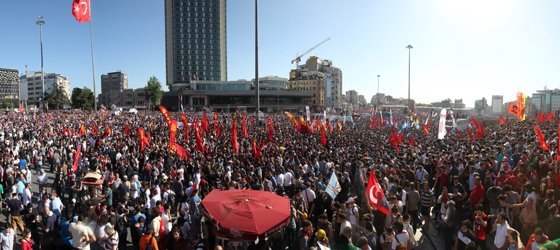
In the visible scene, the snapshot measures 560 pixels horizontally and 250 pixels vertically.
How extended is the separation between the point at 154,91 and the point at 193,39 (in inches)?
1560

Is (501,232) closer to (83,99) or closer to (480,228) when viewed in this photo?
(480,228)

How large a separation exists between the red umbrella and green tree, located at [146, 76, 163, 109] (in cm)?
9770

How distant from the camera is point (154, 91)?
98062 mm

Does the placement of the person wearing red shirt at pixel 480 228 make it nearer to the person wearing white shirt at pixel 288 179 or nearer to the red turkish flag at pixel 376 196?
the red turkish flag at pixel 376 196

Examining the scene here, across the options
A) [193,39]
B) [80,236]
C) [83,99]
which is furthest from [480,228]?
[193,39]

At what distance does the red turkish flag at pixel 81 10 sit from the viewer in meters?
29.0

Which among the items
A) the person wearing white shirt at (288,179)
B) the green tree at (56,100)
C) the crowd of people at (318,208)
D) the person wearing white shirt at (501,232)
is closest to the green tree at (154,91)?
the green tree at (56,100)

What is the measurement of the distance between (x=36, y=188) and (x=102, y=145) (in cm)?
645

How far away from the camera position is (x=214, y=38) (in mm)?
133250

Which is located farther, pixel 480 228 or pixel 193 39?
pixel 193 39

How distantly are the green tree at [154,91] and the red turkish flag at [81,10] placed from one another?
7032cm

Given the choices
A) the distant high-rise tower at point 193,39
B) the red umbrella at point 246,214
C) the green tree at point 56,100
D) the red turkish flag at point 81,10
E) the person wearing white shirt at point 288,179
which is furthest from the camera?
the distant high-rise tower at point 193,39

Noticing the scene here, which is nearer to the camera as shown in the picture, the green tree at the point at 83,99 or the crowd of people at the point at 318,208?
the crowd of people at the point at 318,208

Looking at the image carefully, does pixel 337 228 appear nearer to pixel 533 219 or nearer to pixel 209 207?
pixel 209 207
